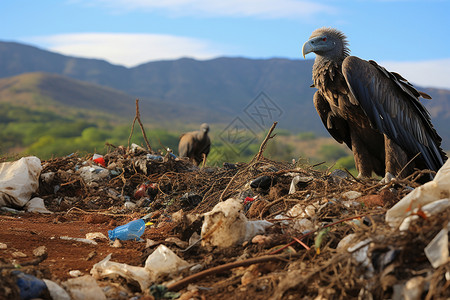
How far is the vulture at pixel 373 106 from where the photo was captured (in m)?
4.83

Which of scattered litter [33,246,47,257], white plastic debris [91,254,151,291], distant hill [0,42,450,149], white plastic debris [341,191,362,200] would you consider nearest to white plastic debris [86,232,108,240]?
scattered litter [33,246,47,257]

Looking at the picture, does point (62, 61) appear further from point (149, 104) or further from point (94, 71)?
point (149, 104)

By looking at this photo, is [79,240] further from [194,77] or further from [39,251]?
[194,77]

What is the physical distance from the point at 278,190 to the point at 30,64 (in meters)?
112

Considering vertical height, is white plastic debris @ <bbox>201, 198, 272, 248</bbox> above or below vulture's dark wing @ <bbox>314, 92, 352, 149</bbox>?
below

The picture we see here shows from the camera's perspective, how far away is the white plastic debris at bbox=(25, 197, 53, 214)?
6031 mm

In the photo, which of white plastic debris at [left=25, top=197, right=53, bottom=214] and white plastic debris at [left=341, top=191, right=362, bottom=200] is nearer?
white plastic debris at [left=341, top=191, right=362, bottom=200]

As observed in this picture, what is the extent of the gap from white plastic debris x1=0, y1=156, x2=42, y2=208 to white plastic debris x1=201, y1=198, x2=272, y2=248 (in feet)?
11.5

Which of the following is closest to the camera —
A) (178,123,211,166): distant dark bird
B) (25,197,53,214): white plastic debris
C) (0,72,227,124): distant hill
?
(25,197,53,214): white plastic debris

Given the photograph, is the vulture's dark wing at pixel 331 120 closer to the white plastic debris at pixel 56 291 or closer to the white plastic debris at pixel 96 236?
the white plastic debris at pixel 96 236

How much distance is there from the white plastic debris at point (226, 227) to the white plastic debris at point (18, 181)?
3.50m

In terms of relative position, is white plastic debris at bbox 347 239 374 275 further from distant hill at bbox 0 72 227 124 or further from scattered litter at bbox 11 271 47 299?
distant hill at bbox 0 72 227 124

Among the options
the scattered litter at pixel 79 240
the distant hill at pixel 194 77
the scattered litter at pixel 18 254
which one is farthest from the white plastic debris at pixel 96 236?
the distant hill at pixel 194 77

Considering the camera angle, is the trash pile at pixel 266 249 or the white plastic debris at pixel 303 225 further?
the white plastic debris at pixel 303 225
